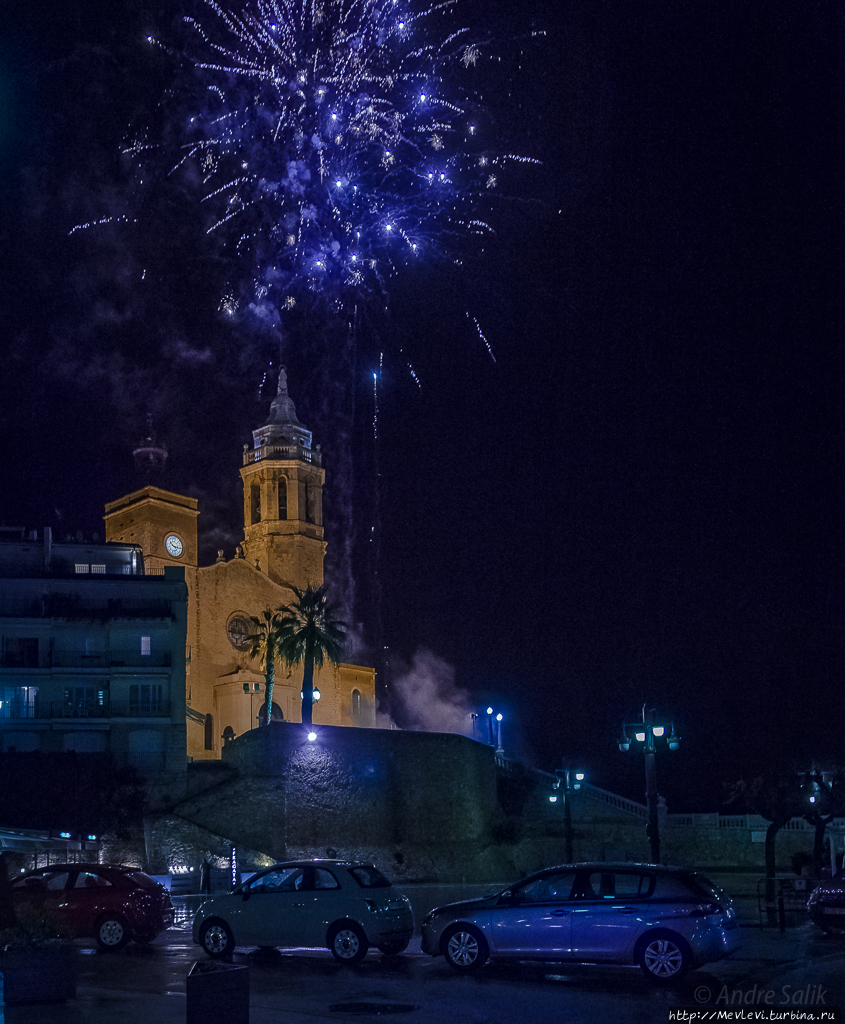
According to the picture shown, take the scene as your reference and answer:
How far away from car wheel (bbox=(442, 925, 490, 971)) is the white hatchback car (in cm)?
126

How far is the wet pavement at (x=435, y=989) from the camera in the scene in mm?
11664

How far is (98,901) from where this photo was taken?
1878 cm

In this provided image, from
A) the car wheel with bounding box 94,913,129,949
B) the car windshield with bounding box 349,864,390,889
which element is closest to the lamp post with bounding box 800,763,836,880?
the car windshield with bounding box 349,864,390,889

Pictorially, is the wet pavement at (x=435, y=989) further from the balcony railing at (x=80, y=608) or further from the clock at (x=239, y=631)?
the clock at (x=239, y=631)

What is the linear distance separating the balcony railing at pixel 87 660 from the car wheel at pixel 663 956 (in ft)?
122

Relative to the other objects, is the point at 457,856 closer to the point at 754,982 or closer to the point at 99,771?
the point at 99,771

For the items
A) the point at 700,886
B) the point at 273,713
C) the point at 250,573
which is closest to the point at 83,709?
the point at 273,713

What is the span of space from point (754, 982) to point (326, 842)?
3379 cm

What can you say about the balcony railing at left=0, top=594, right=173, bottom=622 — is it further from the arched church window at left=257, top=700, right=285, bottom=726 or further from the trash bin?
the trash bin

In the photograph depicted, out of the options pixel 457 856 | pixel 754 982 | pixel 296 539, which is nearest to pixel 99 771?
pixel 457 856

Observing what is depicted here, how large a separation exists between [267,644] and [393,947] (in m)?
39.3

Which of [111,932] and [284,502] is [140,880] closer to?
[111,932]

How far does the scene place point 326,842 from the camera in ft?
149

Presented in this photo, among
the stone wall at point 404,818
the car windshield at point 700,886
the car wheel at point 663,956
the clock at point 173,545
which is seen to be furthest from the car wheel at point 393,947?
the clock at point 173,545
